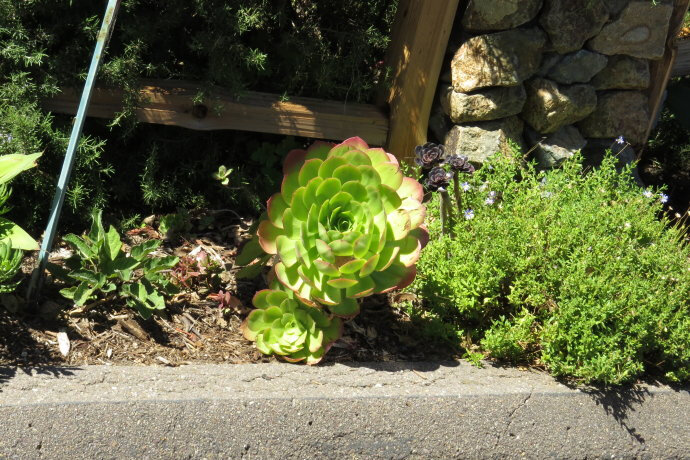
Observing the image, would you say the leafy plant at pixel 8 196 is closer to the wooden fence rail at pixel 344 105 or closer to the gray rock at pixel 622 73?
the wooden fence rail at pixel 344 105

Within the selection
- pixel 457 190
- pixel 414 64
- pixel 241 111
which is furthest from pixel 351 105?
pixel 457 190

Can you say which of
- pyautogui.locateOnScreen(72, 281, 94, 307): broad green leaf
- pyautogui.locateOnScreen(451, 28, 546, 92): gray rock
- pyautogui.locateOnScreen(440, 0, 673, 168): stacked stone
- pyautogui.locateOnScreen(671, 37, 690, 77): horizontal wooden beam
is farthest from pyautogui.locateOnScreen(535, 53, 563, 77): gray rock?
pyautogui.locateOnScreen(72, 281, 94, 307): broad green leaf

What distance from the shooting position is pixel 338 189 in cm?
258

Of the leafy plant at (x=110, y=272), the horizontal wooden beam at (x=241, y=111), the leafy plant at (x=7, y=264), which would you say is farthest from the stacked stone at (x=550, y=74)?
the leafy plant at (x=7, y=264)

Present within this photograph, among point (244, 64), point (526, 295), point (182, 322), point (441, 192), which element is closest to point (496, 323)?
point (526, 295)

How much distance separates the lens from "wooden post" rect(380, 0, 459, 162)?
3309 mm

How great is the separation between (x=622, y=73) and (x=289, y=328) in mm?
2102

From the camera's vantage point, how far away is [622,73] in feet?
11.9

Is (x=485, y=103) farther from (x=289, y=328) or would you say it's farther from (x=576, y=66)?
(x=289, y=328)

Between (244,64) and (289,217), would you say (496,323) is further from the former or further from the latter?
(244,64)

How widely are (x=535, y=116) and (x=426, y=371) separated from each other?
1451 mm

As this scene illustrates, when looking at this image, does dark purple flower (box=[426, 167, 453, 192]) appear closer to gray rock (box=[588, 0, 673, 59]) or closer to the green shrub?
the green shrub

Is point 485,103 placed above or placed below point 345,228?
above

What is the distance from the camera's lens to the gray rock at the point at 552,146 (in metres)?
3.63
